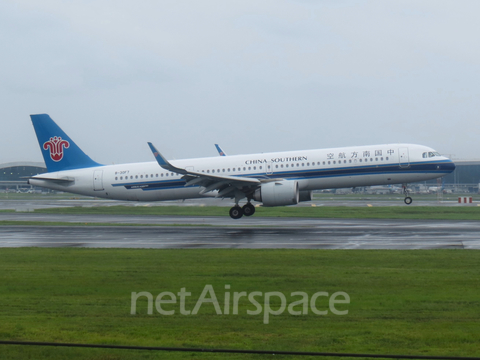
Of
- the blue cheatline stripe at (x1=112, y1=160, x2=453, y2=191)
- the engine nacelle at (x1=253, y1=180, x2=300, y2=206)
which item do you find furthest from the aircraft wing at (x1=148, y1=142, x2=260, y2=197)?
the blue cheatline stripe at (x1=112, y1=160, x2=453, y2=191)

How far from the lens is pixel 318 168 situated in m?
35.6

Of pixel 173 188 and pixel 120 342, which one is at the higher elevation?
pixel 173 188

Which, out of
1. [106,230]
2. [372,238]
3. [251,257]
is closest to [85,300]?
[251,257]

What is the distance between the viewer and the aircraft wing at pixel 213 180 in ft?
111

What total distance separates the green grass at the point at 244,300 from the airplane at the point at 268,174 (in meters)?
13.7

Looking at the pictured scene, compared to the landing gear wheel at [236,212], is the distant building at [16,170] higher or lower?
higher

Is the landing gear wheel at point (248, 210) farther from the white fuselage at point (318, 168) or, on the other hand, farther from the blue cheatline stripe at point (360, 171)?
the blue cheatline stripe at point (360, 171)

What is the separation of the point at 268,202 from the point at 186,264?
16.0 metres

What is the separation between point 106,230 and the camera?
104ft

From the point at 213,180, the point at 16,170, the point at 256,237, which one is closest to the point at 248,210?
the point at 213,180

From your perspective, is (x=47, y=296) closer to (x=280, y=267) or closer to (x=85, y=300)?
(x=85, y=300)

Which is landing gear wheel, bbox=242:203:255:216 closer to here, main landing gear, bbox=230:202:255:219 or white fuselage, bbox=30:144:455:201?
main landing gear, bbox=230:202:255:219

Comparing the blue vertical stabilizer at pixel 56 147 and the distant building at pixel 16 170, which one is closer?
the blue vertical stabilizer at pixel 56 147

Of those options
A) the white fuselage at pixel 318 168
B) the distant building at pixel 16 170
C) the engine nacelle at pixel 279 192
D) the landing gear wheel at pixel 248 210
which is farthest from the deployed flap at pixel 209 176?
the distant building at pixel 16 170
